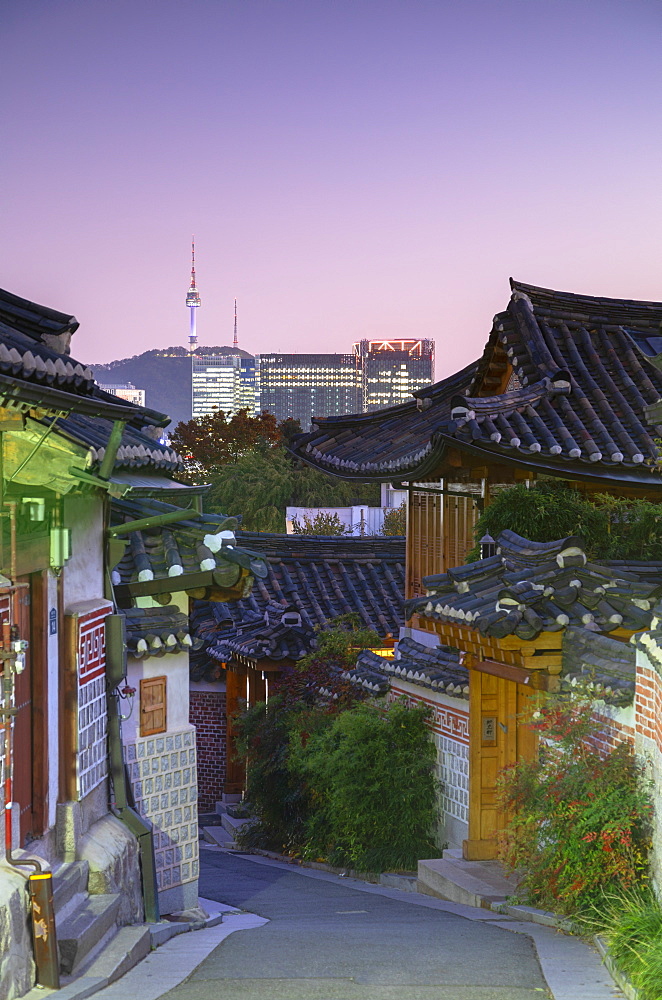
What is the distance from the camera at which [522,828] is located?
10.2 metres

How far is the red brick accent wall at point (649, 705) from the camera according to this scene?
27.0 ft

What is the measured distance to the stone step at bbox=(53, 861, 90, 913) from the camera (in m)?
8.80

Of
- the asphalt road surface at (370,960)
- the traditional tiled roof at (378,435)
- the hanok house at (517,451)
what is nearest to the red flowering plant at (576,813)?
the asphalt road surface at (370,960)

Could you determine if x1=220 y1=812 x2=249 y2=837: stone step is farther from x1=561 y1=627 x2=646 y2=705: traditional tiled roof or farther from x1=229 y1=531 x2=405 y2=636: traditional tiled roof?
x1=561 y1=627 x2=646 y2=705: traditional tiled roof

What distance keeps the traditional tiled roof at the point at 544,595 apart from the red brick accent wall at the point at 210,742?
12944mm

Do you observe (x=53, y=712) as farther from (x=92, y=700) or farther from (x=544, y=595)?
(x=544, y=595)

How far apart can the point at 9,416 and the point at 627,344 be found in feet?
36.3

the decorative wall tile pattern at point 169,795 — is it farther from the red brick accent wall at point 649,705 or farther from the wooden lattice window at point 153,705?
the red brick accent wall at point 649,705

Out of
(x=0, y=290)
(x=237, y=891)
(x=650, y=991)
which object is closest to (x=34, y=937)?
(x=650, y=991)

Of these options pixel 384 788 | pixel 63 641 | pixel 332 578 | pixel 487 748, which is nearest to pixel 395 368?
pixel 332 578

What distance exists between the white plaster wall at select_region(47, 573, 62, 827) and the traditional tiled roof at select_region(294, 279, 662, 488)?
581 cm

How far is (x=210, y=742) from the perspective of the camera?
24266 mm

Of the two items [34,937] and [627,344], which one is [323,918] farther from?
[627,344]

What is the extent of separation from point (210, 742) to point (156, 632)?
1278cm
